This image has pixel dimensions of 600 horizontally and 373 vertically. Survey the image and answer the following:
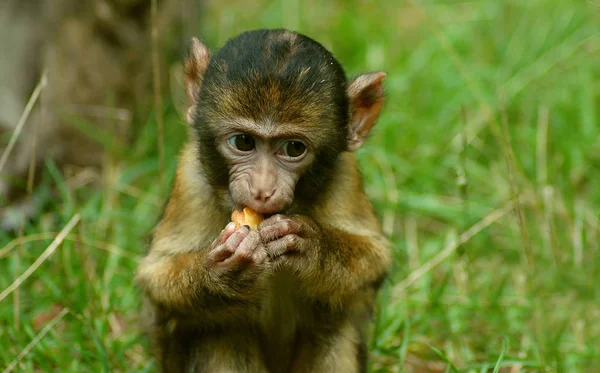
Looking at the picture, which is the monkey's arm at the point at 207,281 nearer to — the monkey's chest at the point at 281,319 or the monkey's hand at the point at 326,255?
the monkey's hand at the point at 326,255

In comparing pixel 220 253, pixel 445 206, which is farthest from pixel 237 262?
pixel 445 206

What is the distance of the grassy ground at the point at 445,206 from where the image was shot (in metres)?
6.68

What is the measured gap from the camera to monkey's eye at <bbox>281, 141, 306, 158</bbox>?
5168 mm

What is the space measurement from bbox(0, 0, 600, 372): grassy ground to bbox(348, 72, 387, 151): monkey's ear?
0.79 m

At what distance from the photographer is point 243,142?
520 cm

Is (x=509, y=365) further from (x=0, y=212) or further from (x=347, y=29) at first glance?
(x=347, y=29)

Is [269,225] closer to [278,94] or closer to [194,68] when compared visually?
[278,94]

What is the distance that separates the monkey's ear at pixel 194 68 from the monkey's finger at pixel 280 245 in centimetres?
115

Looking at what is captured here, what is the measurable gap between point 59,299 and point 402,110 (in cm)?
429

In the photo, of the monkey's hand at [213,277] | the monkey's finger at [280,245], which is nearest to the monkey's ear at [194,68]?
the monkey's hand at [213,277]

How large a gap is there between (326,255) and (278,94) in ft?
3.27

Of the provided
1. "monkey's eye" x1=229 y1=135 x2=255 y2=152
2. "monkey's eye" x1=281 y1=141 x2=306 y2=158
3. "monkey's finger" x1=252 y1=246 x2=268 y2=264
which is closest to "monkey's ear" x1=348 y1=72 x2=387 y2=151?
"monkey's eye" x1=281 y1=141 x2=306 y2=158

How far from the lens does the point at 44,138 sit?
8758 mm

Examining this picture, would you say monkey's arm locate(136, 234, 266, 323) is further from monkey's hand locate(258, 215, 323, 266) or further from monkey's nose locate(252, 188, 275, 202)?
monkey's nose locate(252, 188, 275, 202)
